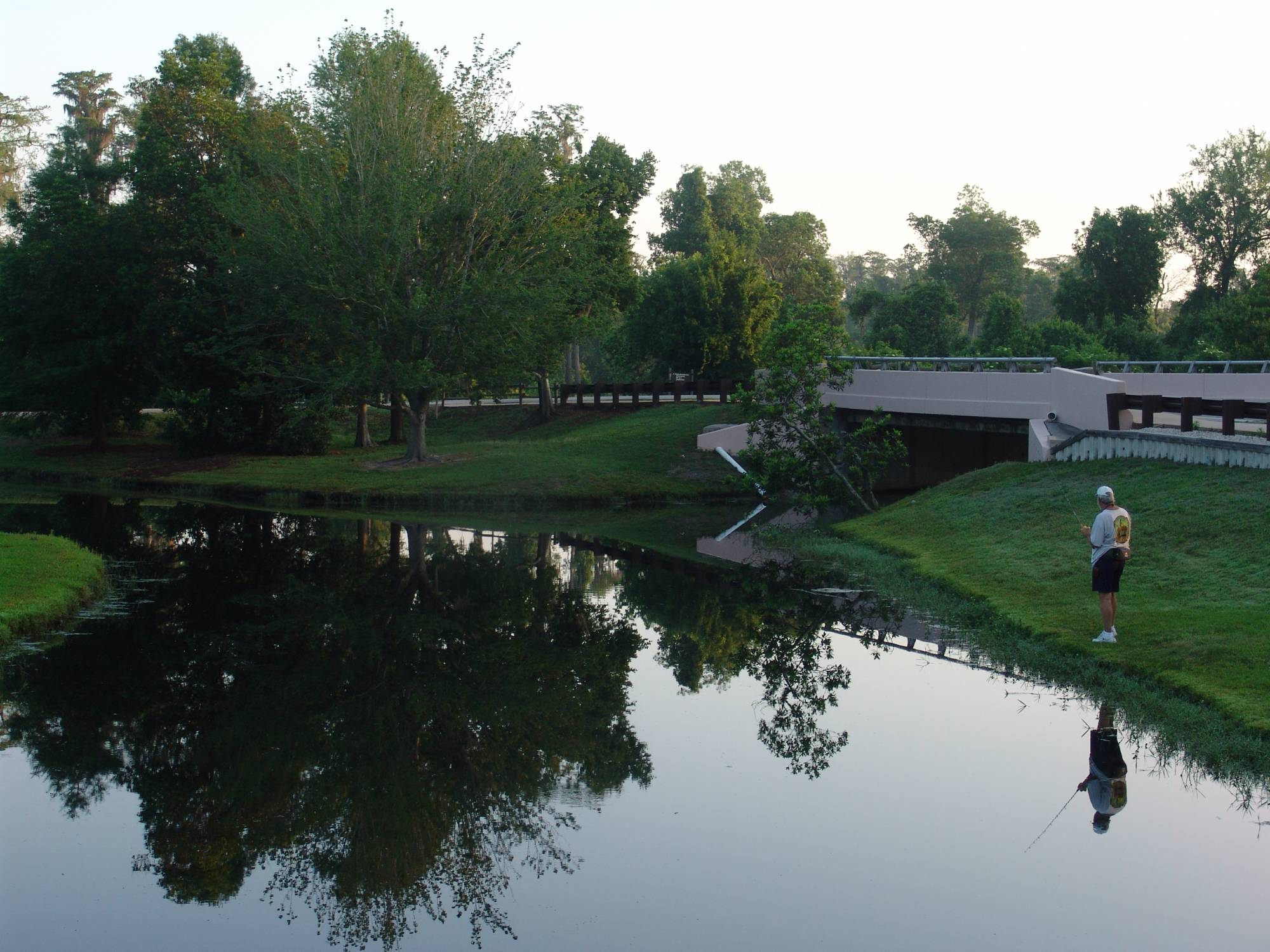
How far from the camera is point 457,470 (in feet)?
128

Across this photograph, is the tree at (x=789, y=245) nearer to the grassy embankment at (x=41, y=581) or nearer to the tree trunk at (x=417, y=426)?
the tree trunk at (x=417, y=426)

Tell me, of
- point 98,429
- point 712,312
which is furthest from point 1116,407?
point 98,429

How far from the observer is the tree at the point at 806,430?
99.6 ft

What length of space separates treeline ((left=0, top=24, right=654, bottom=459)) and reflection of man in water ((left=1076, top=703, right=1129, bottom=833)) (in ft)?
93.5

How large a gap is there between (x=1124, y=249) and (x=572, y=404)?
33370mm

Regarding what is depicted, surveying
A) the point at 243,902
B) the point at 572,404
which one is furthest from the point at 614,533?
the point at 572,404

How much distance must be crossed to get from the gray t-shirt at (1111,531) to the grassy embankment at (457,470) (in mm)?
22606

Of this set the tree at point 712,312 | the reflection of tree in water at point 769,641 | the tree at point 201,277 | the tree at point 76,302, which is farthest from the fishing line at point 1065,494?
the tree at point 76,302

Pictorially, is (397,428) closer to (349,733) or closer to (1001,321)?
(1001,321)

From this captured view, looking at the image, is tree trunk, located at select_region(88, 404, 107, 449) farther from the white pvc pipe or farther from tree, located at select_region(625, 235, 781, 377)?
the white pvc pipe

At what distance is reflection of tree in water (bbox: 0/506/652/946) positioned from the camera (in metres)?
9.51

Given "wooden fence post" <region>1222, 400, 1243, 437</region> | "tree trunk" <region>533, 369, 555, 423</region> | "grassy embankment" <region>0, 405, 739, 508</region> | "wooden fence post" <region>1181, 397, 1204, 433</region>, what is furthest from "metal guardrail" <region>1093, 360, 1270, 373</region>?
"tree trunk" <region>533, 369, 555, 423</region>

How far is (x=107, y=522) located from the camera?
31.6 meters

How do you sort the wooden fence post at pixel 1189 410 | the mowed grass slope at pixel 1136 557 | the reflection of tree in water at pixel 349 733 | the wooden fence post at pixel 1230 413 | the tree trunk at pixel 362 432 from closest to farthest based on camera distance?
the reflection of tree in water at pixel 349 733 < the mowed grass slope at pixel 1136 557 < the wooden fence post at pixel 1230 413 < the wooden fence post at pixel 1189 410 < the tree trunk at pixel 362 432
